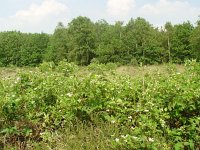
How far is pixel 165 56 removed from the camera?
49.7m

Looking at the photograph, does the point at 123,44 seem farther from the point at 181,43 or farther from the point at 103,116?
the point at 103,116

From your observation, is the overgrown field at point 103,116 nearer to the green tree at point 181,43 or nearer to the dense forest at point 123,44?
the dense forest at point 123,44

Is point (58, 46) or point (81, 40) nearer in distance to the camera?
point (81, 40)

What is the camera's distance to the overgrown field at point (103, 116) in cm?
373

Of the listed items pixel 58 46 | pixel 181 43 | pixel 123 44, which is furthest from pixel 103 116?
pixel 58 46

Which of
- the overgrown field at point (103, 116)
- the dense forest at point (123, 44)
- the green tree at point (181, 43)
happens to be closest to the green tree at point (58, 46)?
the dense forest at point (123, 44)

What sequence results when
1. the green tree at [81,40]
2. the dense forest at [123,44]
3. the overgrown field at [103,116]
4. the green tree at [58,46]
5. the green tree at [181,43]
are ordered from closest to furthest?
the overgrown field at [103,116]
the green tree at [181,43]
the dense forest at [123,44]
the green tree at [81,40]
the green tree at [58,46]

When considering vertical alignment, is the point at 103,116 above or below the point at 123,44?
below

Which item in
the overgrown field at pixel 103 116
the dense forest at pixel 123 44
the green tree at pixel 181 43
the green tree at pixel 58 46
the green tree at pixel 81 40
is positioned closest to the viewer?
the overgrown field at pixel 103 116

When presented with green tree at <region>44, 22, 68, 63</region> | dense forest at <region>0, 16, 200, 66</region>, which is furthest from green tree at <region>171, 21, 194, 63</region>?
green tree at <region>44, 22, 68, 63</region>

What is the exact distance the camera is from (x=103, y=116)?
14.3ft

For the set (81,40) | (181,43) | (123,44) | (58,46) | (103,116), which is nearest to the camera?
(103,116)

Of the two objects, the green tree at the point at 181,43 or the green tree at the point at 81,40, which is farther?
the green tree at the point at 81,40

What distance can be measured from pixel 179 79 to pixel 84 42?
51.1 meters
